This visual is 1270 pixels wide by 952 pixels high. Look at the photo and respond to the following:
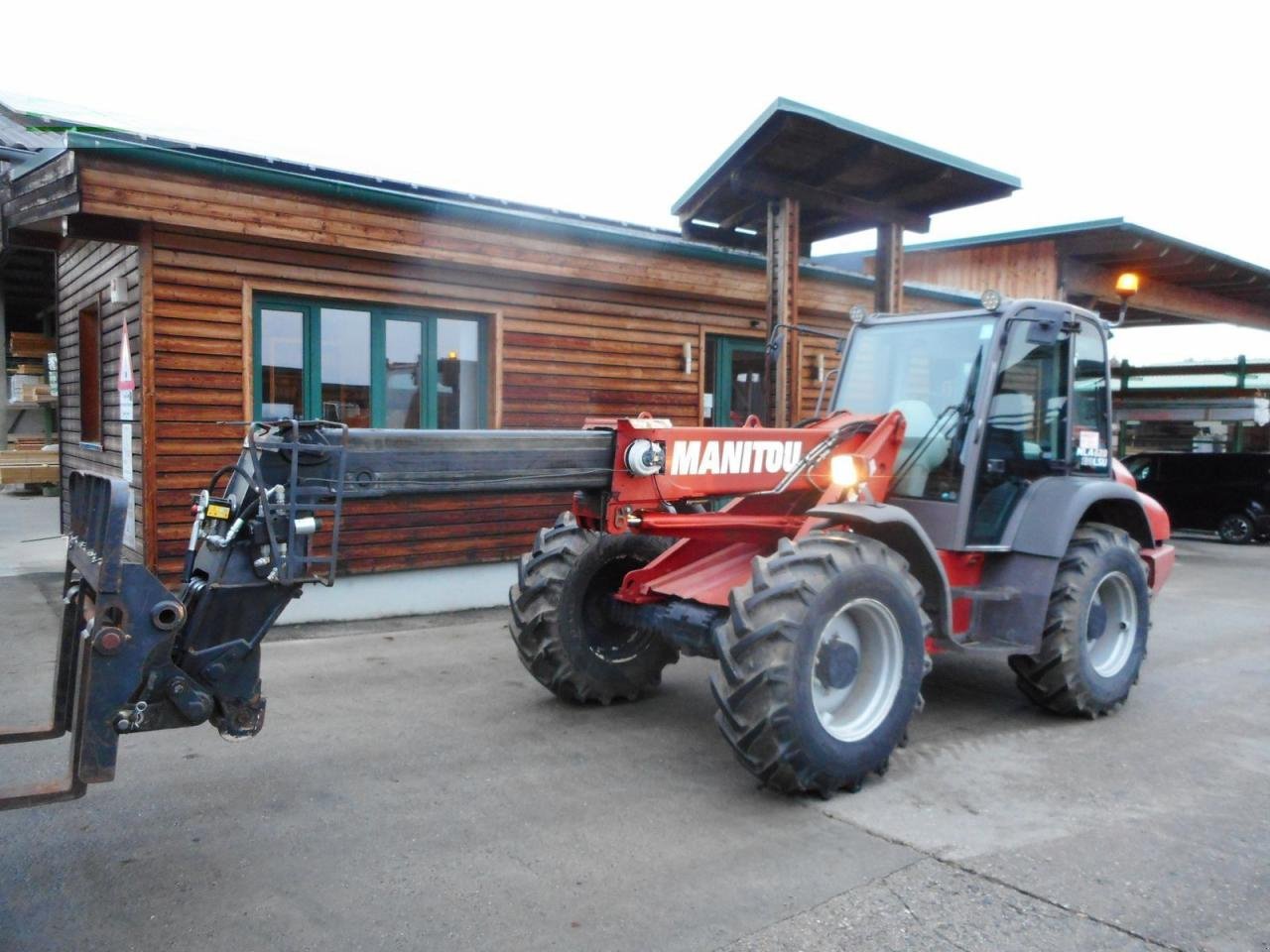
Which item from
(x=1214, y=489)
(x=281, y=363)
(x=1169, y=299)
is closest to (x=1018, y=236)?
(x=1169, y=299)

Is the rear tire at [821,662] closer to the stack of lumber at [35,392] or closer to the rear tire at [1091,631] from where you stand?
the rear tire at [1091,631]

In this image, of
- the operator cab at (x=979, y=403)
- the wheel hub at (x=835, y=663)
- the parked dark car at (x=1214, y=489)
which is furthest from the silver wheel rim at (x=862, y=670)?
the parked dark car at (x=1214, y=489)

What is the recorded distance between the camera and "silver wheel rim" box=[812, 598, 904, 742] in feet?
15.6

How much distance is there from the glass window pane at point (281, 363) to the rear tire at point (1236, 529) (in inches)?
619

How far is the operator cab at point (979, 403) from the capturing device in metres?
5.81

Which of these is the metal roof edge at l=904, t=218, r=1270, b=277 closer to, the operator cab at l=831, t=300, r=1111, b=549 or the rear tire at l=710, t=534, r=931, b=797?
the operator cab at l=831, t=300, r=1111, b=549

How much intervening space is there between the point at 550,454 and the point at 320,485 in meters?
1.13

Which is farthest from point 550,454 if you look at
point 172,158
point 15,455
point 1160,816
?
point 15,455

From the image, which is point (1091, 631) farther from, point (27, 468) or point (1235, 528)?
point (27, 468)

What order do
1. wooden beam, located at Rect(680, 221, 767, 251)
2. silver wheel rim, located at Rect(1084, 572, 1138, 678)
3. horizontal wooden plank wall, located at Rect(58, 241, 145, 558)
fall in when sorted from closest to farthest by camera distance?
silver wheel rim, located at Rect(1084, 572, 1138, 678), horizontal wooden plank wall, located at Rect(58, 241, 145, 558), wooden beam, located at Rect(680, 221, 767, 251)

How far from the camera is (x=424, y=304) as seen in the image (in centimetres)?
894

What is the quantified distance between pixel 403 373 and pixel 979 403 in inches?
208

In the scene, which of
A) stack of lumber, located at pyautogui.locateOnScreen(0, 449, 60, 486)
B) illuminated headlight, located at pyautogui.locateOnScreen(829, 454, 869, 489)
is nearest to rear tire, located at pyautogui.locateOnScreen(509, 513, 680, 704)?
illuminated headlight, located at pyautogui.locateOnScreen(829, 454, 869, 489)

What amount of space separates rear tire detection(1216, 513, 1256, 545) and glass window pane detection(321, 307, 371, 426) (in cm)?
1514
